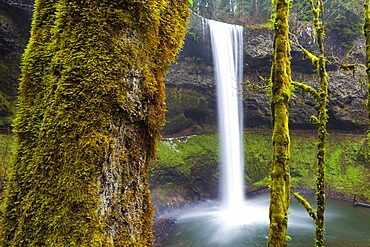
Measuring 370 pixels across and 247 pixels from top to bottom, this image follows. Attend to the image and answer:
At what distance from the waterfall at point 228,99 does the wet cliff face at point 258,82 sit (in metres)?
0.83

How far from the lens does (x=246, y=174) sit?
1955cm

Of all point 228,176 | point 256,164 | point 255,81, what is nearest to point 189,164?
point 228,176

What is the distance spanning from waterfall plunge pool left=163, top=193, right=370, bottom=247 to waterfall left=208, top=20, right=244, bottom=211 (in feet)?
12.8

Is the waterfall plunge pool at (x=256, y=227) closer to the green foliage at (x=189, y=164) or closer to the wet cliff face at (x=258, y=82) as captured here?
the green foliage at (x=189, y=164)

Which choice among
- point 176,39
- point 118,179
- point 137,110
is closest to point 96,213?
point 118,179

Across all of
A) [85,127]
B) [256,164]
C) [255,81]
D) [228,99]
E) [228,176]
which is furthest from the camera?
[255,81]

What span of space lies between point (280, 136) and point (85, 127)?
7.71 ft

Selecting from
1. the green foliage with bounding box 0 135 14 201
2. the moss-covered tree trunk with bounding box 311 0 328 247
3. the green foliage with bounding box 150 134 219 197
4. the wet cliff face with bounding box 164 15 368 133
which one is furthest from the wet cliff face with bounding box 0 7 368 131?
the moss-covered tree trunk with bounding box 311 0 328 247

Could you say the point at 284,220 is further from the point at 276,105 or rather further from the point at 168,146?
the point at 168,146

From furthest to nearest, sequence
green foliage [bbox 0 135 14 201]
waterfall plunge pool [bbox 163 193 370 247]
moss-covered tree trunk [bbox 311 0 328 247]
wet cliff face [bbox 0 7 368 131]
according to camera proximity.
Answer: wet cliff face [bbox 0 7 368 131] < waterfall plunge pool [bbox 163 193 370 247] < moss-covered tree trunk [bbox 311 0 328 247] < green foliage [bbox 0 135 14 201]

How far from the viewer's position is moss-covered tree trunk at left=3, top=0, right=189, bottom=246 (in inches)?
34.3

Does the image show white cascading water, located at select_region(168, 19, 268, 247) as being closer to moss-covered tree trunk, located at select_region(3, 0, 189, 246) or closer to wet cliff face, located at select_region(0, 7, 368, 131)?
wet cliff face, located at select_region(0, 7, 368, 131)

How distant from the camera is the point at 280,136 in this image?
8.63 feet

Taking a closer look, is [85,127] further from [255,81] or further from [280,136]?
[255,81]
